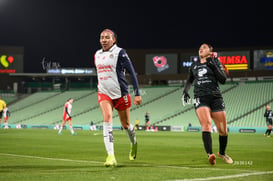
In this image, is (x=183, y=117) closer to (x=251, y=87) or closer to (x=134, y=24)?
(x=251, y=87)

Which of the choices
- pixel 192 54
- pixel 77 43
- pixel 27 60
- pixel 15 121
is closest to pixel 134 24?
pixel 77 43

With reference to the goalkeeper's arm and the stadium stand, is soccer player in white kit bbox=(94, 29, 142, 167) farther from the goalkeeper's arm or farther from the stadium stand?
the stadium stand

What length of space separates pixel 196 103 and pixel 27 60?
3451 inches

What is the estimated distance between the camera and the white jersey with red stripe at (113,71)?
9.12 meters

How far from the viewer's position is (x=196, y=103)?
32.5 ft

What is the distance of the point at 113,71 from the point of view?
9.13m

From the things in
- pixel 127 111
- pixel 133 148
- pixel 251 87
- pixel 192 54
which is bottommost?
pixel 133 148

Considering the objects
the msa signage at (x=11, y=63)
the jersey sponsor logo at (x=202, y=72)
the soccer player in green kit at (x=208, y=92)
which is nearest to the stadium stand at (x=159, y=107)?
the msa signage at (x=11, y=63)

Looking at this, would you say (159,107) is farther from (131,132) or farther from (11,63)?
(131,132)

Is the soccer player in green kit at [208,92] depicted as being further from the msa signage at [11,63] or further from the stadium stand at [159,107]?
the msa signage at [11,63]

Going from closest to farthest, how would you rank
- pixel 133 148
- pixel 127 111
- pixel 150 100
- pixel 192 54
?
pixel 127 111, pixel 133 148, pixel 150 100, pixel 192 54

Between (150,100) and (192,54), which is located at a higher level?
(192,54)

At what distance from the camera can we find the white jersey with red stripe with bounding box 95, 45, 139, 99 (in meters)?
9.12

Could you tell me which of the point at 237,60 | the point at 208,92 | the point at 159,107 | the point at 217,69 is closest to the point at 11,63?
the point at 159,107
